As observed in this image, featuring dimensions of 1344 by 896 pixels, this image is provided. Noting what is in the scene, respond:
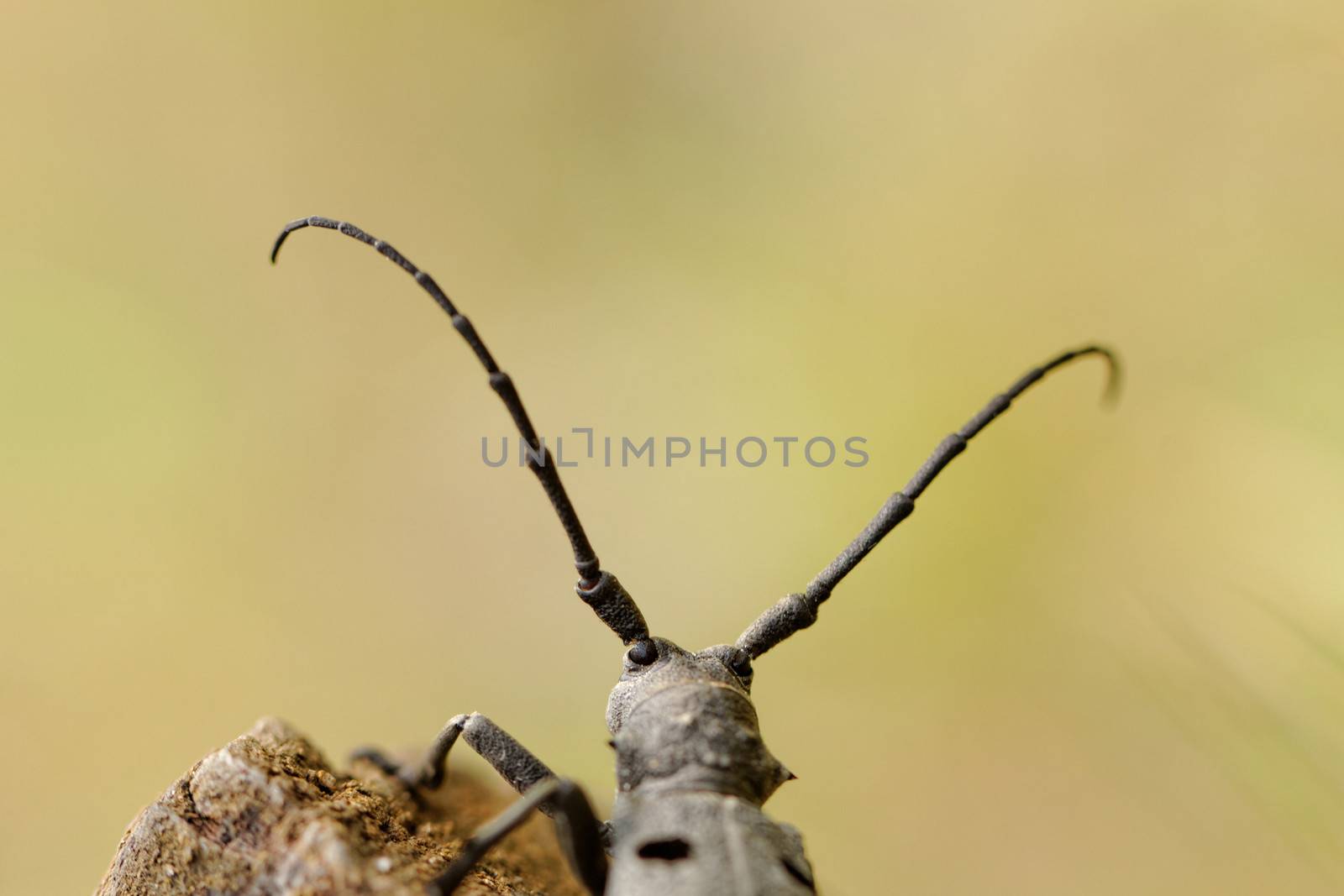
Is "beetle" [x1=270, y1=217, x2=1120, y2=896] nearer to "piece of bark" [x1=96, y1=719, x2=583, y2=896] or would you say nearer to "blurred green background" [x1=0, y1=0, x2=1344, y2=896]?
"piece of bark" [x1=96, y1=719, x2=583, y2=896]

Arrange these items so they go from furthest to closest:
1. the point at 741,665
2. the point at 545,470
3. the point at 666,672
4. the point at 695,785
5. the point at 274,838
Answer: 1. the point at 741,665
2. the point at 666,672
3. the point at 545,470
4. the point at 695,785
5. the point at 274,838

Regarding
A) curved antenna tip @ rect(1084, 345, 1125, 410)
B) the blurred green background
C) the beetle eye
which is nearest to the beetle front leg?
the beetle eye

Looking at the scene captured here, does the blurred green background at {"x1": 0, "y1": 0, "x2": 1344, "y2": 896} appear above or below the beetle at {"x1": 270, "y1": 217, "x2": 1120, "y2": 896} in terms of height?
above

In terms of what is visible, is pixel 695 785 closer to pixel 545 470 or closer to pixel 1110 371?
pixel 545 470

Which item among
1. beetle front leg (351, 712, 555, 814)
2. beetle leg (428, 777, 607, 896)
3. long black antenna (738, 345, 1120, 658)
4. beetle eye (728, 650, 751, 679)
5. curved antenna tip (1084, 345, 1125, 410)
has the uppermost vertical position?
curved antenna tip (1084, 345, 1125, 410)

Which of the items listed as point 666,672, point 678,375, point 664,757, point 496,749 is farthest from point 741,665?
point 678,375

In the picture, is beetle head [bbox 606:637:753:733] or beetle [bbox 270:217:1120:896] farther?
beetle head [bbox 606:637:753:733]

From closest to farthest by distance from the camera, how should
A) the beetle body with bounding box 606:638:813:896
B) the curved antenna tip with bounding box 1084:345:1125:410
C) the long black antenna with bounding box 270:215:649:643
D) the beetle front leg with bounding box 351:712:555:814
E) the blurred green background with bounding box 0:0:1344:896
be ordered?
the beetle body with bounding box 606:638:813:896 → the long black antenna with bounding box 270:215:649:643 → the beetle front leg with bounding box 351:712:555:814 → the curved antenna tip with bounding box 1084:345:1125:410 → the blurred green background with bounding box 0:0:1344:896

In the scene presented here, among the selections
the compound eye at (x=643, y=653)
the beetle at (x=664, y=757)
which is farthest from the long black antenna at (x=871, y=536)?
the compound eye at (x=643, y=653)
